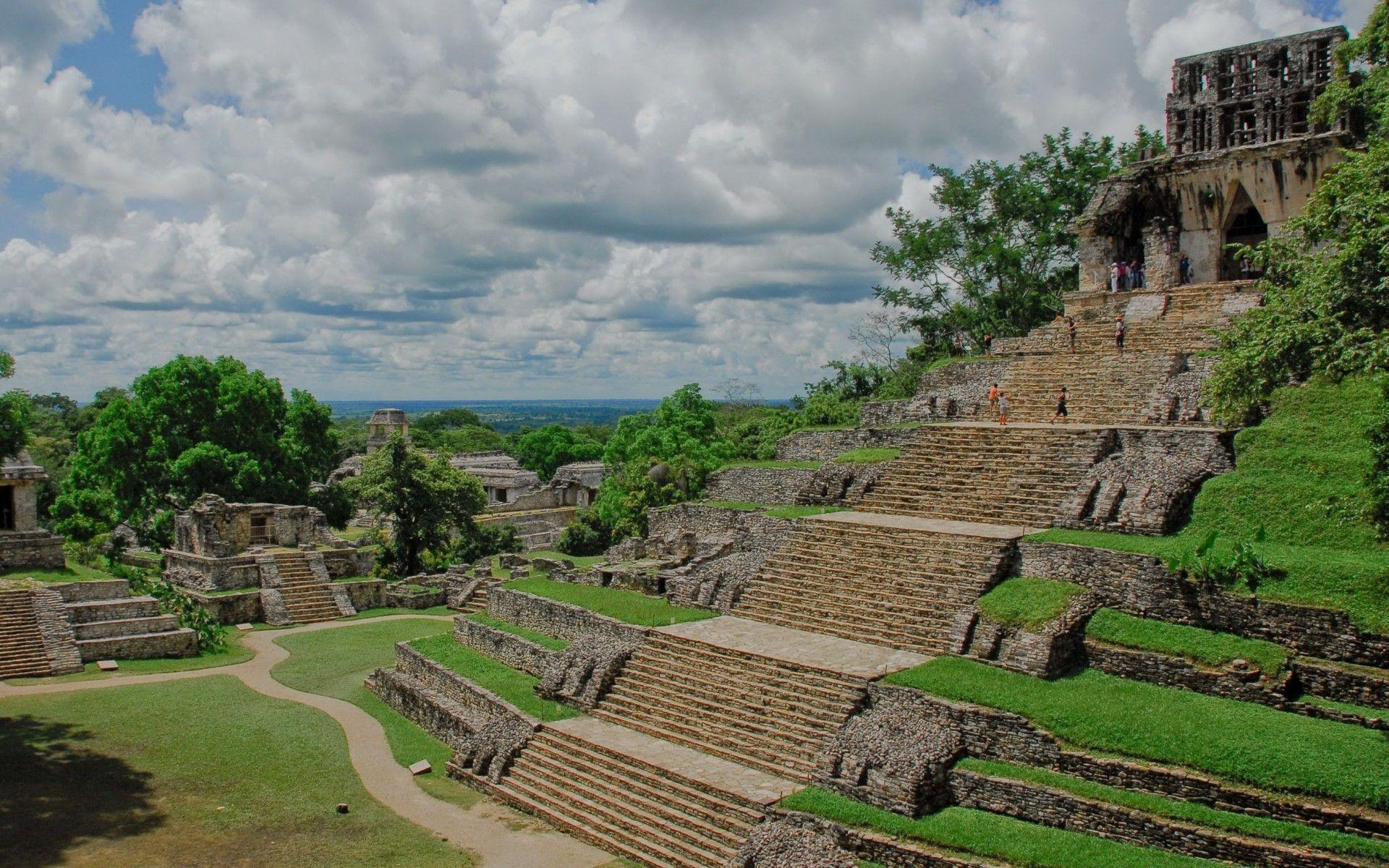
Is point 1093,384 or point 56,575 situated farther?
point 56,575

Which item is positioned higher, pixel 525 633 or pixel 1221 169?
pixel 1221 169

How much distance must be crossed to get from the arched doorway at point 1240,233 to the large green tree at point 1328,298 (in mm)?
13838

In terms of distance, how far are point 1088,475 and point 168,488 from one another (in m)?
30.8

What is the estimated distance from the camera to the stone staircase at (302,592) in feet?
95.6

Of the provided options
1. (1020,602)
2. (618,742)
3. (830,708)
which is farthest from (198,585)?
(1020,602)

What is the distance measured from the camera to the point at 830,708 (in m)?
14.1

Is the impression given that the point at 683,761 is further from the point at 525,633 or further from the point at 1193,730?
the point at 525,633

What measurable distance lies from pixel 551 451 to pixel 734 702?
6477 centimetres

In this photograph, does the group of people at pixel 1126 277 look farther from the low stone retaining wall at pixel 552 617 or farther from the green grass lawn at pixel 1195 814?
the green grass lawn at pixel 1195 814

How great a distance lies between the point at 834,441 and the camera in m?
25.7

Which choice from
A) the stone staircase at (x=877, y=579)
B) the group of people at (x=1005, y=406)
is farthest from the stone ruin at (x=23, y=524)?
the group of people at (x=1005, y=406)

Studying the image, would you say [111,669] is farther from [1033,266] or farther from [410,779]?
[1033,266]

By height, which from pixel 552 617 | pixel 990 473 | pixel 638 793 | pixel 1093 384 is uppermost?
pixel 1093 384

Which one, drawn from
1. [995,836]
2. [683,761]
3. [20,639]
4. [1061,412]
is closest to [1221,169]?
[1061,412]
